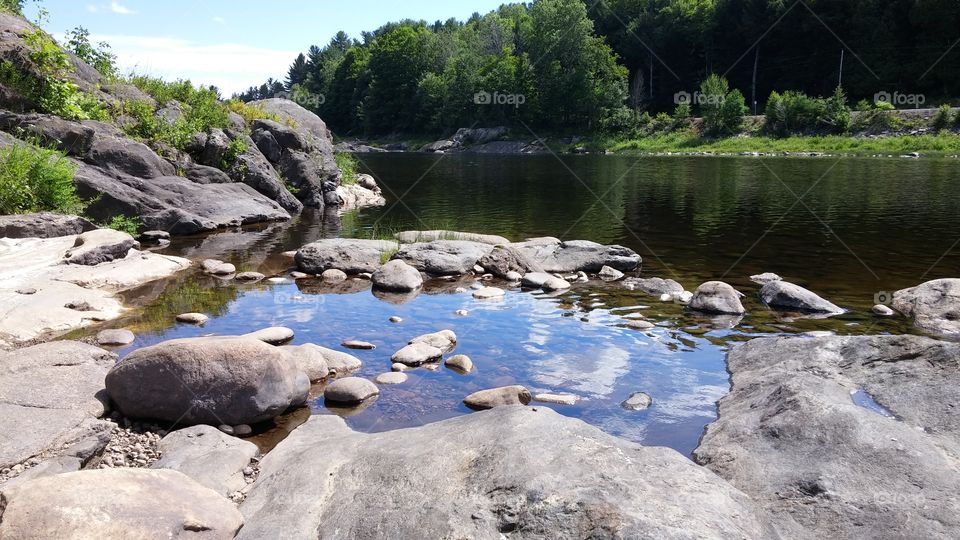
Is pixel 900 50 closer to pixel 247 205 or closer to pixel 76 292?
pixel 247 205

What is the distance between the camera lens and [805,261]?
17.1 meters

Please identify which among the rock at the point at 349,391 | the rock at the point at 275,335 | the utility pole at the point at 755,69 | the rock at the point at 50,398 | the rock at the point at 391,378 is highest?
the utility pole at the point at 755,69

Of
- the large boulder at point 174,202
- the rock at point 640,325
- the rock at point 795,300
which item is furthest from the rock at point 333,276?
the rock at point 795,300

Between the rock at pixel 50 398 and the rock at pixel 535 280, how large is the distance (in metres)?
8.47

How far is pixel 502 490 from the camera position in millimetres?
4688

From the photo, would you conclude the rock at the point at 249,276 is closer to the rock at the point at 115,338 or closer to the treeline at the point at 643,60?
the rock at the point at 115,338

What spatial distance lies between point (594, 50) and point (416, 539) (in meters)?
89.6

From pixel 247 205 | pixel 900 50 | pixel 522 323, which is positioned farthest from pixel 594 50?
pixel 522 323

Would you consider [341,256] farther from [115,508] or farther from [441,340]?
[115,508]

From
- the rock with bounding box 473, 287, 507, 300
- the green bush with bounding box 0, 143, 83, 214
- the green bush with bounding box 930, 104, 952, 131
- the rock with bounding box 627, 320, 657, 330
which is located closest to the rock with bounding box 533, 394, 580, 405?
the rock with bounding box 627, 320, 657, 330

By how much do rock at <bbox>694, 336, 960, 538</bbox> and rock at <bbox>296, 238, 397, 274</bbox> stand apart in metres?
9.95

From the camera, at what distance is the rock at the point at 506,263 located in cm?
1592

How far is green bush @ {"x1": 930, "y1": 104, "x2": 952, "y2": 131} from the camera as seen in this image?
60188mm

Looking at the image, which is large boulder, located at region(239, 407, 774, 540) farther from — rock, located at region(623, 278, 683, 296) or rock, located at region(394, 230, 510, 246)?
rock, located at region(394, 230, 510, 246)
